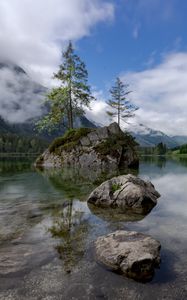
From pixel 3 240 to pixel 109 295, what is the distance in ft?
14.9

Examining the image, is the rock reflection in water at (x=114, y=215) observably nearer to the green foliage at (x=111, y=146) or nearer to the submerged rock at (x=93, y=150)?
the submerged rock at (x=93, y=150)

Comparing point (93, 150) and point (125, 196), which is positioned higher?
point (93, 150)

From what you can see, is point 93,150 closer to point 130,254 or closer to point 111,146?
point 111,146

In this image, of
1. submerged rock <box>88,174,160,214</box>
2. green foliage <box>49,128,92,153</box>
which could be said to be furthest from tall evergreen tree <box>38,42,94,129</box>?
submerged rock <box>88,174,160,214</box>

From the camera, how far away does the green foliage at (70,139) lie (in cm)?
4666

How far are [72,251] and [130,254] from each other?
5.98 feet

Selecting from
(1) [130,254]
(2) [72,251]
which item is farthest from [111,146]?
(1) [130,254]

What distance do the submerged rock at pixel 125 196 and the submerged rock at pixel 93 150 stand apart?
26765 millimetres

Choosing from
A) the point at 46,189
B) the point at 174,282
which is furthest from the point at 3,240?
the point at 46,189

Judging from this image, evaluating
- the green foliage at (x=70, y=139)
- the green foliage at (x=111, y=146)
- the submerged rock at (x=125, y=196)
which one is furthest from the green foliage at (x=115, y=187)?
the green foliage at (x=70, y=139)

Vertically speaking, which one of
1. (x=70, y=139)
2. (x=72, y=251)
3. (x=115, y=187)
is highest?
(x=70, y=139)

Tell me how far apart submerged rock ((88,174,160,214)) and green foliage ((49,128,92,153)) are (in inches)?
1207

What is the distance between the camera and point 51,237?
9.36 meters

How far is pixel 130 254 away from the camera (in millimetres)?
7375
